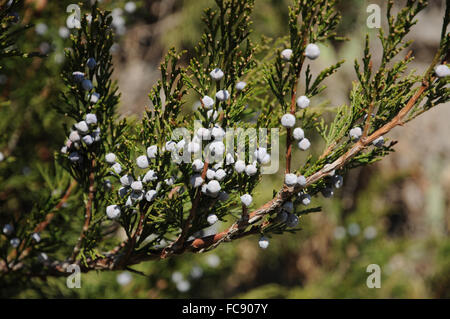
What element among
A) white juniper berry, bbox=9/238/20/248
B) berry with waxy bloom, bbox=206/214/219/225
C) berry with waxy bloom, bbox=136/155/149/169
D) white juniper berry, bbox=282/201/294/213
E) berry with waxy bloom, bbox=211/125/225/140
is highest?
berry with waxy bloom, bbox=211/125/225/140

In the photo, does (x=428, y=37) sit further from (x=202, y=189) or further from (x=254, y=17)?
(x=202, y=189)

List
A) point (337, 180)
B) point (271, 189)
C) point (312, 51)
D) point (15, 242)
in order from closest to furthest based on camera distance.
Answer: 1. point (312, 51)
2. point (337, 180)
3. point (15, 242)
4. point (271, 189)

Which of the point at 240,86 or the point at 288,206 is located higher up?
the point at 240,86

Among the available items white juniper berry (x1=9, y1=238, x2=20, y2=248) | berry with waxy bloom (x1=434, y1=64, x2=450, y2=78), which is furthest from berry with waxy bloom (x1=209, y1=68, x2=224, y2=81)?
white juniper berry (x1=9, y1=238, x2=20, y2=248)

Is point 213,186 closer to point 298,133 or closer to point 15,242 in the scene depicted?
point 298,133

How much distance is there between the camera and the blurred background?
1.15 meters

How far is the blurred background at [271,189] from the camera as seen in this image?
3.78 ft

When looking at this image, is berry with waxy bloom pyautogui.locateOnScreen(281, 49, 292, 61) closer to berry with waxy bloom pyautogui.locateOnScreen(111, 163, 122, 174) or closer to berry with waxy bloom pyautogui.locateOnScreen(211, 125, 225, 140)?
berry with waxy bloom pyautogui.locateOnScreen(211, 125, 225, 140)

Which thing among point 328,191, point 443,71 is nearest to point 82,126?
point 328,191

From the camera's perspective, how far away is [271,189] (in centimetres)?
195

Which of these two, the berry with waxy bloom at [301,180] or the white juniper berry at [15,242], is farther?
the white juniper berry at [15,242]

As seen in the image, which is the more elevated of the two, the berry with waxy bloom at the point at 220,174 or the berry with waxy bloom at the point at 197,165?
the berry with waxy bloom at the point at 197,165

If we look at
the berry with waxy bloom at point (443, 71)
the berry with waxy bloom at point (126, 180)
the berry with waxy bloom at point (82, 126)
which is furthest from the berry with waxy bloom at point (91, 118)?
the berry with waxy bloom at point (443, 71)

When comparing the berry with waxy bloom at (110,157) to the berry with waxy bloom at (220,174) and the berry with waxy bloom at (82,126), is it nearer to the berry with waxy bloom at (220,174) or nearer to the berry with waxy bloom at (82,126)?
the berry with waxy bloom at (82,126)
